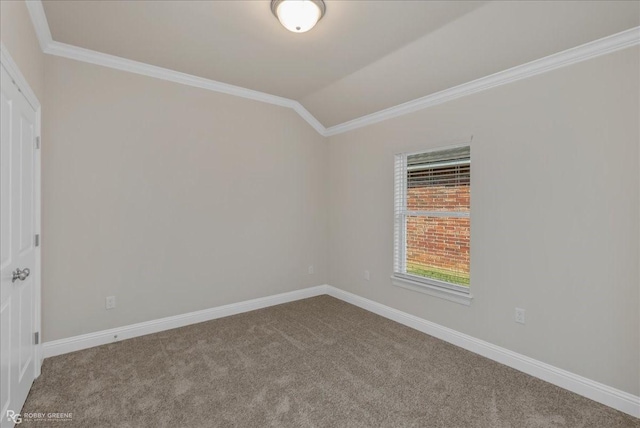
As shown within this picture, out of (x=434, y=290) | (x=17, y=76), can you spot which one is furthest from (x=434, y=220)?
(x=17, y=76)

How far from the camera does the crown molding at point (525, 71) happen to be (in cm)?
211

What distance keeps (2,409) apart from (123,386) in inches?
29.7

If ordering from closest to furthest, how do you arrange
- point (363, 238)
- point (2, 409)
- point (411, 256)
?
point (2, 409), point (411, 256), point (363, 238)

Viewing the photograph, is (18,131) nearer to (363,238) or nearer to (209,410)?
(209,410)

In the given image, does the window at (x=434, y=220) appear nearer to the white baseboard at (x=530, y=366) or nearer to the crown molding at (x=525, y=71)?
the white baseboard at (x=530, y=366)

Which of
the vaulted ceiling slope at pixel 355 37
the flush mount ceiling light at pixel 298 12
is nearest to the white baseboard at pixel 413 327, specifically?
the vaulted ceiling slope at pixel 355 37

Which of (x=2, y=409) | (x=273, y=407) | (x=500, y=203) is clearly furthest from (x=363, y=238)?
(x=2, y=409)

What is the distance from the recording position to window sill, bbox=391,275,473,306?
3.02 m

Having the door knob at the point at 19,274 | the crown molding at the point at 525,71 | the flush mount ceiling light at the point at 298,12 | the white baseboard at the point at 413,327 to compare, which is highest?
the flush mount ceiling light at the point at 298,12

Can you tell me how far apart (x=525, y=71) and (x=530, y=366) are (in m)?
2.38

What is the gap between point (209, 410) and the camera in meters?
2.08

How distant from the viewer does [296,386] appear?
7.73ft

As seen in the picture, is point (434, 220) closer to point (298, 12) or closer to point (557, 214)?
point (557, 214)

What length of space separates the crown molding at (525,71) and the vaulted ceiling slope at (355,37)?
0.16ft
